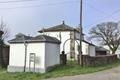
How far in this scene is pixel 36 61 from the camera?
87.9 feet

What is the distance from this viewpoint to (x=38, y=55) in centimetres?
2689

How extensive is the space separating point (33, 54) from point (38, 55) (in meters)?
0.55

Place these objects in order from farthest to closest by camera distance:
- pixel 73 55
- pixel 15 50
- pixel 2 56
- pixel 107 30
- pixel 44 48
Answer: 1. pixel 107 30
2. pixel 73 55
3. pixel 2 56
4. pixel 15 50
5. pixel 44 48

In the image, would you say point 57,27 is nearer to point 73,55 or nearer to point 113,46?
point 73,55

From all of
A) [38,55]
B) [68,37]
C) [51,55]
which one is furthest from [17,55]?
[68,37]

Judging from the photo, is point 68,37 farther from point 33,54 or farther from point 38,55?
point 38,55

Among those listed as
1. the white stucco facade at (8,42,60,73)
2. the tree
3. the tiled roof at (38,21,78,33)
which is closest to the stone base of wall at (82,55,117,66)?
the white stucco facade at (8,42,60,73)

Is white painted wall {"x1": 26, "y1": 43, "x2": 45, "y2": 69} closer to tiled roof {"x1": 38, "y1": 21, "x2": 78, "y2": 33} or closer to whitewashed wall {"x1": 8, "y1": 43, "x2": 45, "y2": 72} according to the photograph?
whitewashed wall {"x1": 8, "y1": 43, "x2": 45, "y2": 72}

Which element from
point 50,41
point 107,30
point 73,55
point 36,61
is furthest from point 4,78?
point 107,30

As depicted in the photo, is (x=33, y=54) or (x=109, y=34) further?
(x=109, y=34)

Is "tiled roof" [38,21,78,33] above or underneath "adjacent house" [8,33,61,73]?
above

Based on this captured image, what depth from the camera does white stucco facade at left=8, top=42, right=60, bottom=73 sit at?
26562 mm

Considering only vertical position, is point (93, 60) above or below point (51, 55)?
below

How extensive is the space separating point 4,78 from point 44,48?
208 inches
